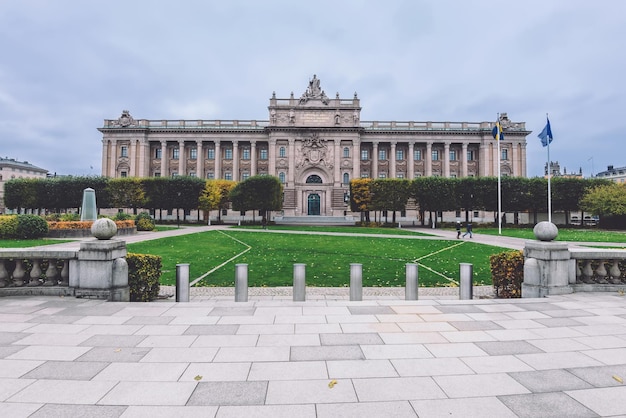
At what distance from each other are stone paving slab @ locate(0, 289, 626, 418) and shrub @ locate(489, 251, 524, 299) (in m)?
1.71

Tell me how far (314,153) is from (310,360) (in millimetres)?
65374

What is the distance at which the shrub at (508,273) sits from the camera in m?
9.43

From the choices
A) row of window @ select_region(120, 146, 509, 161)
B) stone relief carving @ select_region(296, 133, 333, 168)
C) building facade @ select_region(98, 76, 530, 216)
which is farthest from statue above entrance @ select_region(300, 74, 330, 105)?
row of window @ select_region(120, 146, 509, 161)

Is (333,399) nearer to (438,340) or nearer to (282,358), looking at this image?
(282,358)

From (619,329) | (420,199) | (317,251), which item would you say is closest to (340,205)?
(420,199)

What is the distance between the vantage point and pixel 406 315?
23.3ft

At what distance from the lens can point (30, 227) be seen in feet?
88.3

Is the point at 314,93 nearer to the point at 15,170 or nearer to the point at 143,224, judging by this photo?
the point at 143,224

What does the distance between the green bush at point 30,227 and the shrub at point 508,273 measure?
32.8 m

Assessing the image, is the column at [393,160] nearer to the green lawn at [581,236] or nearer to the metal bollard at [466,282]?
the green lawn at [581,236]

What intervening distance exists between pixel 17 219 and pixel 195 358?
31185 mm

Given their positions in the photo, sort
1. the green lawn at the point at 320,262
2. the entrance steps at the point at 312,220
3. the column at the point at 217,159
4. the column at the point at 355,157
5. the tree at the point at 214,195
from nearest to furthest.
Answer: the green lawn at the point at 320,262 → the tree at the point at 214,195 → the entrance steps at the point at 312,220 → the column at the point at 355,157 → the column at the point at 217,159

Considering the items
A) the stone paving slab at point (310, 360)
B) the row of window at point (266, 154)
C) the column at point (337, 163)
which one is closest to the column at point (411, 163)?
the row of window at point (266, 154)

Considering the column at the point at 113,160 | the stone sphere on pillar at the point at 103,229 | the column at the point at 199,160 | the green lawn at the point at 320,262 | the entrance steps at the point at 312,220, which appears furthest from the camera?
the column at the point at 199,160
